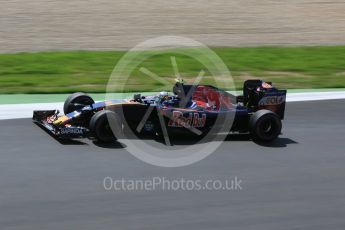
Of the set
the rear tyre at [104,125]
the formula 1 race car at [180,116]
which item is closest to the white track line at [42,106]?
the formula 1 race car at [180,116]

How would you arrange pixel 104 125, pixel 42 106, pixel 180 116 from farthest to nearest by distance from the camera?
pixel 42 106 → pixel 180 116 → pixel 104 125

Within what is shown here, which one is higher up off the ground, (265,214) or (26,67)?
(26,67)

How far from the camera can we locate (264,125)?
10797 mm

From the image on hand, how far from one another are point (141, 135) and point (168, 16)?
46.5 ft

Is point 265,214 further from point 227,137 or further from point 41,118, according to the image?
point 41,118

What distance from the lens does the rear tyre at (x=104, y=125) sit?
1023 centimetres

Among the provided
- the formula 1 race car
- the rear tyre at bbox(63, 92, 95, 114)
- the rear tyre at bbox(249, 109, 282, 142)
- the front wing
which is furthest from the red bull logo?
the rear tyre at bbox(63, 92, 95, 114)

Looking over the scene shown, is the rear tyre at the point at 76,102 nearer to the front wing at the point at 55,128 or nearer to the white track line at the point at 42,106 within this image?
the front wing at the point at 55,128

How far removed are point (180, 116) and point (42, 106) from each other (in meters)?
3.61

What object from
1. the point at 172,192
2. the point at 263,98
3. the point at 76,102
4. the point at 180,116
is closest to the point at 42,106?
the point at 76,102

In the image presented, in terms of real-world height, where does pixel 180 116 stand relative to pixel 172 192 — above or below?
above

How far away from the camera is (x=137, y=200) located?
795cm

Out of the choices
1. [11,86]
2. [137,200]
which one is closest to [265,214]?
[137,200]

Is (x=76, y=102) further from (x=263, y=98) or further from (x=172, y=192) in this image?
(x=172, y=192)
